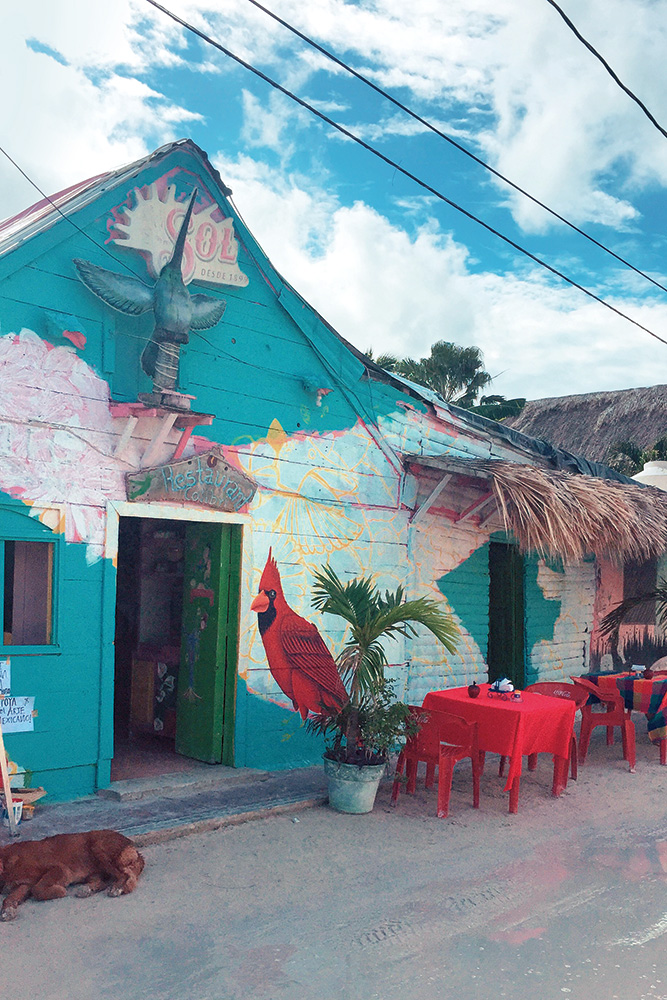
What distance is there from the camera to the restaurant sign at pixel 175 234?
6.80 meters

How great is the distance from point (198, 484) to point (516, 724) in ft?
10.7

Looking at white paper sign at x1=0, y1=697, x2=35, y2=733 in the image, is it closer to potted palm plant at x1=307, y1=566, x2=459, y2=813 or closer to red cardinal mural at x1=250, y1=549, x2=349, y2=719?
red cardinal mural at x1=250, y1=549, x2=349, y2=719

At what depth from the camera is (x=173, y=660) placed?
8477 millimetres

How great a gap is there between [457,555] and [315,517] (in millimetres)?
2256

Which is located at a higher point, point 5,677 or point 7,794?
point 5,677

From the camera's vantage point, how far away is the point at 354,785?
21.4 ft

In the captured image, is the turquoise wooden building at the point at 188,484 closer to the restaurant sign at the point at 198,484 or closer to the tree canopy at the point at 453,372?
the restaurant sign at the point at 198,484

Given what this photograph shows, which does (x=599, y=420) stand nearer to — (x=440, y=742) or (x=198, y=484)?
(x=440, y=742)

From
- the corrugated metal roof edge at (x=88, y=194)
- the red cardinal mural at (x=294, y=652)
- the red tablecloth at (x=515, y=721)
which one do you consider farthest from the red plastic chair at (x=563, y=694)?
the corrugated metal roof edge at (x=88, y=194)

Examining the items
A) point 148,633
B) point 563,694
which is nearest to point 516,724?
point 563,694

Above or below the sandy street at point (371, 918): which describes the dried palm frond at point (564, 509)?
above

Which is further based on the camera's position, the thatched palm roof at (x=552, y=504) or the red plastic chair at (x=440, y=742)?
the thatched palm roof at (x=552, y=504)

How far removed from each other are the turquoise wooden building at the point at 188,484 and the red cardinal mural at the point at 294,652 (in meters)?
0.12

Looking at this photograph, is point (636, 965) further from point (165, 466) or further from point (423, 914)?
point (165, 466)
